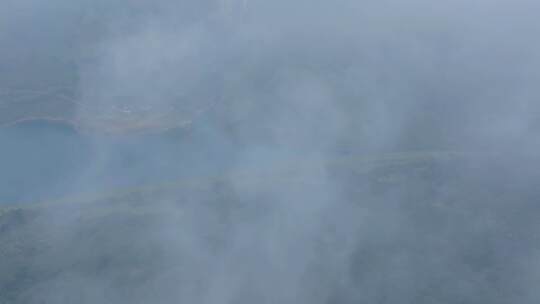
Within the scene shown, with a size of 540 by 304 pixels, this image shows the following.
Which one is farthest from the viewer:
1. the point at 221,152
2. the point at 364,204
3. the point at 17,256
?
the point at 221,152

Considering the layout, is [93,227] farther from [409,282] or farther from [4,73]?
[4,73]

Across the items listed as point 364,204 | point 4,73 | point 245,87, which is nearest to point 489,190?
point 364,204

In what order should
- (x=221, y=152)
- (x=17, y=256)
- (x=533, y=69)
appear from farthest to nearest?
(x=533, y=69) → (x=221, y=152) → (x=17, y=256)

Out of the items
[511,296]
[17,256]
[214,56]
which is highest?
[214,56]

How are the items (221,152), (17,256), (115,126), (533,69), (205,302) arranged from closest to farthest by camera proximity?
(205,302) → (17,256) → (221,152) → (115,126) → (533,69)

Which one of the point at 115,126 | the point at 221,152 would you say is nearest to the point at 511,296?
the point at 221,152

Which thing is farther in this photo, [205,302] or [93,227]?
[93,227]

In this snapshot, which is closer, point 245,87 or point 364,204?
point 364,204

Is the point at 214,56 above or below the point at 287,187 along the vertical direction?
above

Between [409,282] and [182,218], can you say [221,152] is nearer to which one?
[182,218]
